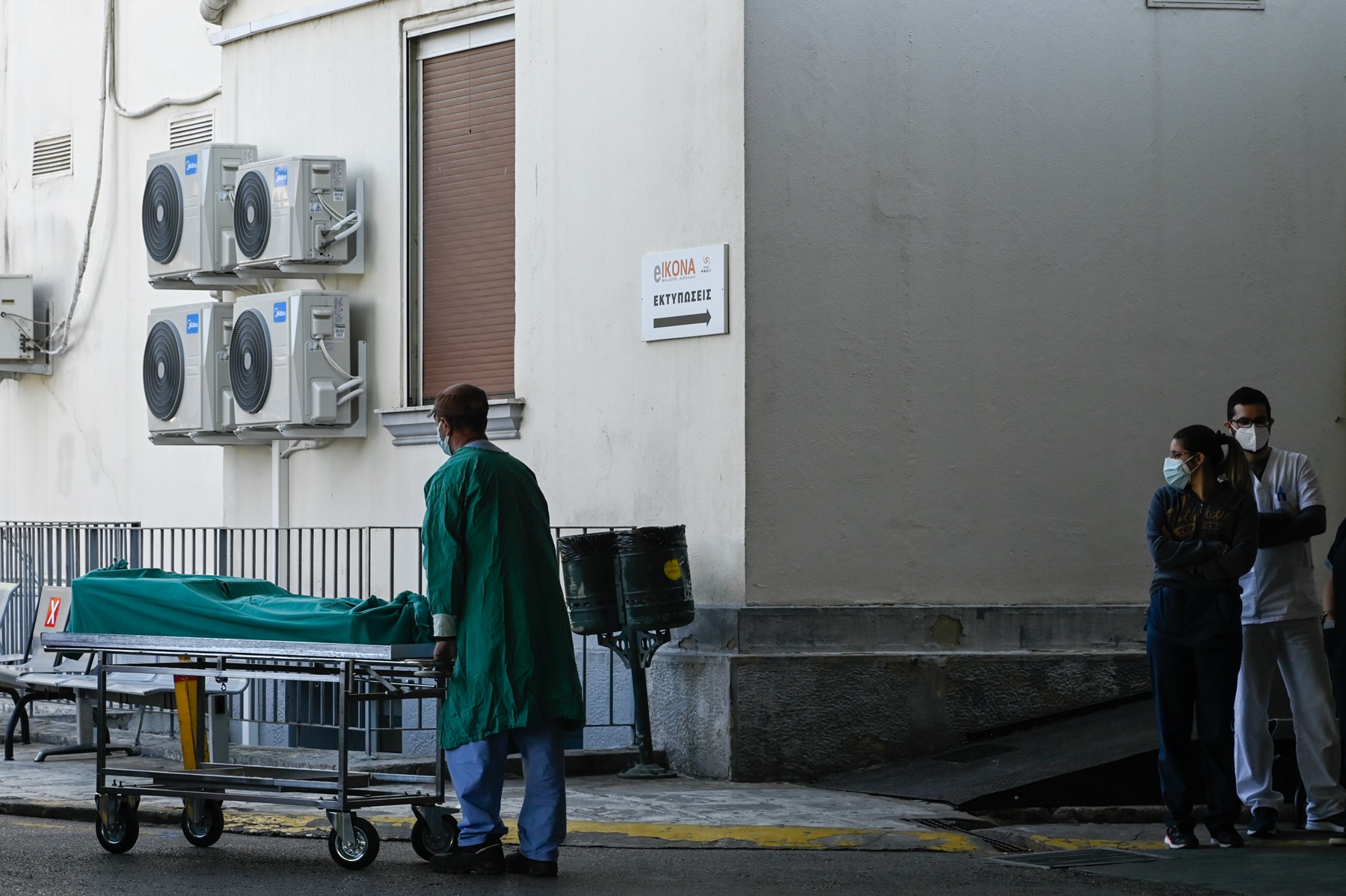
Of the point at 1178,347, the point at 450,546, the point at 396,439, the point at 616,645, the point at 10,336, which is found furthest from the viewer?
the point at 10,336

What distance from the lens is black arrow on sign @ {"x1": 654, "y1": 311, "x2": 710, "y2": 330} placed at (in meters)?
10.9

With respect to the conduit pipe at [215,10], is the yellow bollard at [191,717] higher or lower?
lower

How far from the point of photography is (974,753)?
410 inches

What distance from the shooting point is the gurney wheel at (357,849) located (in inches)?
301

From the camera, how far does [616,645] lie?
417 inches

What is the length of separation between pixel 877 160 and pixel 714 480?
2.15 meters

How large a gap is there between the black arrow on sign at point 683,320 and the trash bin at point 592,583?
1.46 metres

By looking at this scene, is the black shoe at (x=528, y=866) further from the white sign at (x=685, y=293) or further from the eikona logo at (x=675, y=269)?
the eikona logo at (x=675, y=269)

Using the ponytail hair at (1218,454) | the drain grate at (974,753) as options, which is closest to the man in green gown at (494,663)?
the ponytail hair at (1218,454)

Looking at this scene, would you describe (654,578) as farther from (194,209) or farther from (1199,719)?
(194,209)

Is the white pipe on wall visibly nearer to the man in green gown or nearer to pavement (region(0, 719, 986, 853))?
pavement (region(0, 719, 986, 853))

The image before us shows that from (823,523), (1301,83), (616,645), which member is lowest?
(616,645)

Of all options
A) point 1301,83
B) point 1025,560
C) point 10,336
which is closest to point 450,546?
point 1025,560

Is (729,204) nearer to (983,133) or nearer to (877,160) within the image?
(877,160)
